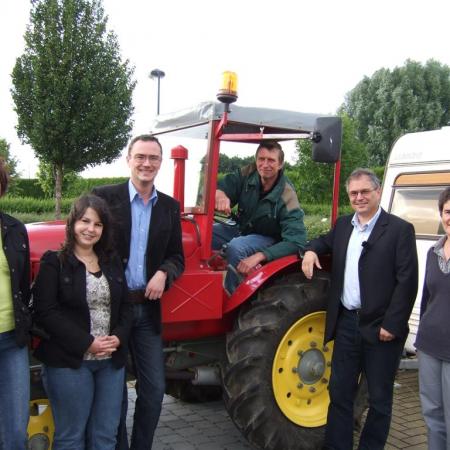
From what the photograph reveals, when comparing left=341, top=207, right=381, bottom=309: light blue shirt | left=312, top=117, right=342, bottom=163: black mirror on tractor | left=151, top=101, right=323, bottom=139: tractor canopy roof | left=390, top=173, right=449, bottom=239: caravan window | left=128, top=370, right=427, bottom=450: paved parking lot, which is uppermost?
left=151, top=101, right=323, bottom=139: tractor canopy roof

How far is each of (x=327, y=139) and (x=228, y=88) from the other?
67cm

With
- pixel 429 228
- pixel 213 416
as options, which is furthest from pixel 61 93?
pixel 213 416

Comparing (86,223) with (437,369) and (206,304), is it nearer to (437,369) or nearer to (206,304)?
(206,304)

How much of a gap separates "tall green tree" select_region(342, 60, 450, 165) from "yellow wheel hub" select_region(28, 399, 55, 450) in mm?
32176

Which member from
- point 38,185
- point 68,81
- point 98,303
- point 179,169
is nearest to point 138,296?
point 98,303

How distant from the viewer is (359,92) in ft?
118

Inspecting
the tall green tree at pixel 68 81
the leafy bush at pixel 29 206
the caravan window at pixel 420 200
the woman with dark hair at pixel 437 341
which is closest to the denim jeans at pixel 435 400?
the woman with dark hair at pixel 437 341

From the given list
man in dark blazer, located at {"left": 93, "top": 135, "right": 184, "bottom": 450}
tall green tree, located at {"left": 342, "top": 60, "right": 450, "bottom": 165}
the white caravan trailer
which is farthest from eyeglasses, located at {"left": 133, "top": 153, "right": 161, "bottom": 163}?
tall green tree, located at {"left": 342, "top": 60, "right": 450, "bottom": 165}

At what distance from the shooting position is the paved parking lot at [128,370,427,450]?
3.92m

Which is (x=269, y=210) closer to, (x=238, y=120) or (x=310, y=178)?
(x=238, y=120)

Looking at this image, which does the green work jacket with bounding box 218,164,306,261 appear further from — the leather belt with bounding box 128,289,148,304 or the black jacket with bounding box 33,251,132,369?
the black jacket with bounding box 33,251,132,369

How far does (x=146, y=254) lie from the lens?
2980 mm

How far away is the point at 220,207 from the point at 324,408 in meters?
1.56

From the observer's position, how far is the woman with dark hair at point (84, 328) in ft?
8.29
